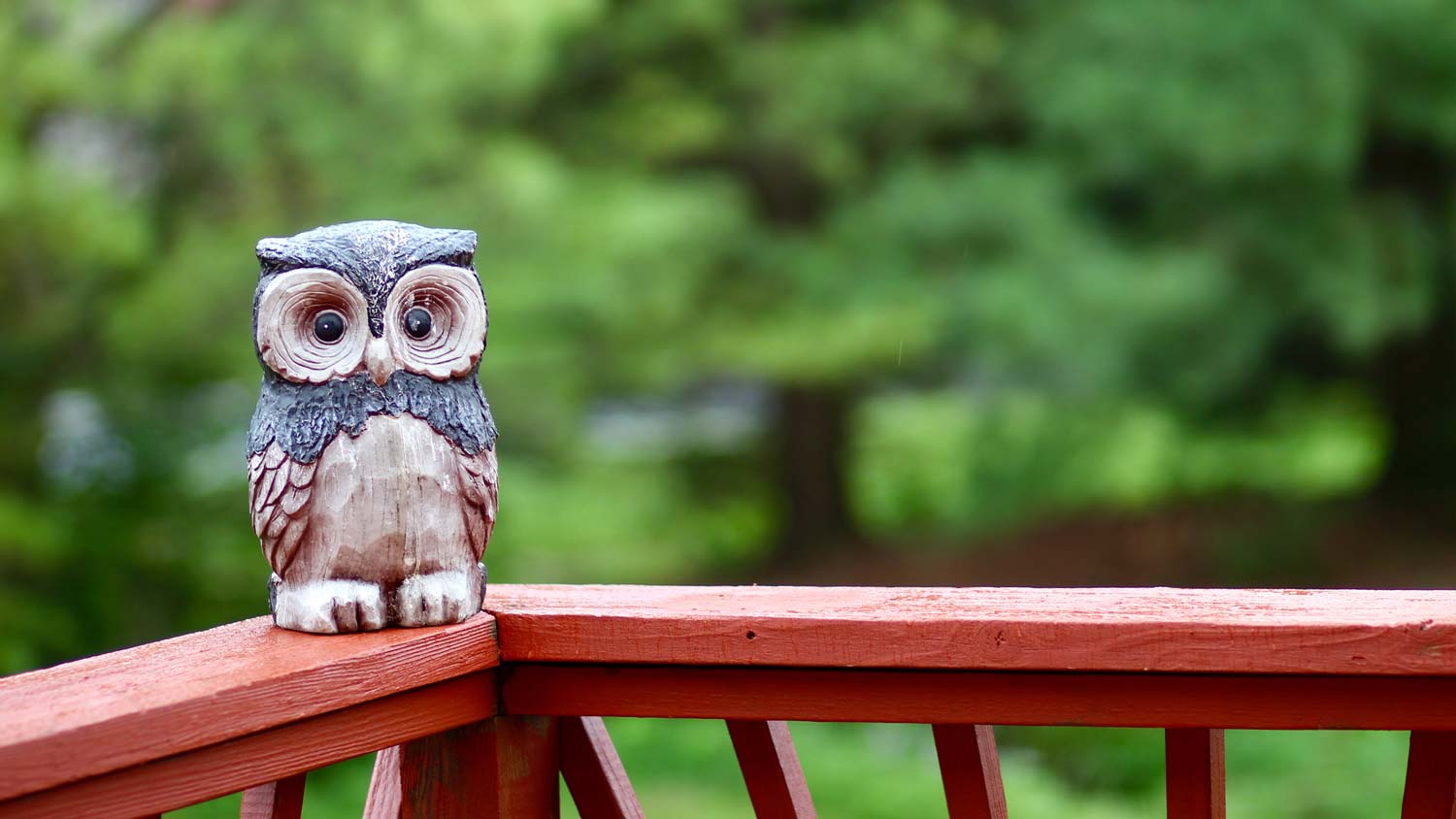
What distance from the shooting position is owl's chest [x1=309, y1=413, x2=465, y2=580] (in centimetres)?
115

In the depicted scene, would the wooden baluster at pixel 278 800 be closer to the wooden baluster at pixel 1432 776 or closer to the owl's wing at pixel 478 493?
the owl's wing at pixel 478 493

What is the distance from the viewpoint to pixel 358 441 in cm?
115

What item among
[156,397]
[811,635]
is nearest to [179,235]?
[156,397]

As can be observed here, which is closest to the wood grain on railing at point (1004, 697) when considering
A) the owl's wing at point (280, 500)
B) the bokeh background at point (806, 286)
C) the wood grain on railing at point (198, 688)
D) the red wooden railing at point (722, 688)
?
the red wooden railing at point (722, 688)

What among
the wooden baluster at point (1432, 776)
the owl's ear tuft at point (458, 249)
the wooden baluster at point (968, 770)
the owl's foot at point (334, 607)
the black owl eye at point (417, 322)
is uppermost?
the owl's ear tuft at point (458, 249)

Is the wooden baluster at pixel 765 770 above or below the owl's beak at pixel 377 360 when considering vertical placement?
below

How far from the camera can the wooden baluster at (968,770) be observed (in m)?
1.14

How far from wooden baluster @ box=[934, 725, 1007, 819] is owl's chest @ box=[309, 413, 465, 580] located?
0.44 meters

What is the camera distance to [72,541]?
13.0ft

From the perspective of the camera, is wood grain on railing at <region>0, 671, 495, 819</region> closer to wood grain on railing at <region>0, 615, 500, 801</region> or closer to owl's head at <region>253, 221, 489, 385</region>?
wood grain on railing at <region>0, 615, 500, 801</region>

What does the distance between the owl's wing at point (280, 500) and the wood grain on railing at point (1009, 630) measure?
17 cm

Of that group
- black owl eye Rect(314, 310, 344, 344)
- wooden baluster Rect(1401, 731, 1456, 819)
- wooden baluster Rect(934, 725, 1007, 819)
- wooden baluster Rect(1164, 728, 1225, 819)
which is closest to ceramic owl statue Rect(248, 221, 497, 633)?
black owl eye Rect(314, 310, 344, 344)

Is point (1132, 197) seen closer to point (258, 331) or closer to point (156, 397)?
point (156, 397)

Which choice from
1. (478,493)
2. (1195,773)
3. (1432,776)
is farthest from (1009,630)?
(478,493)
